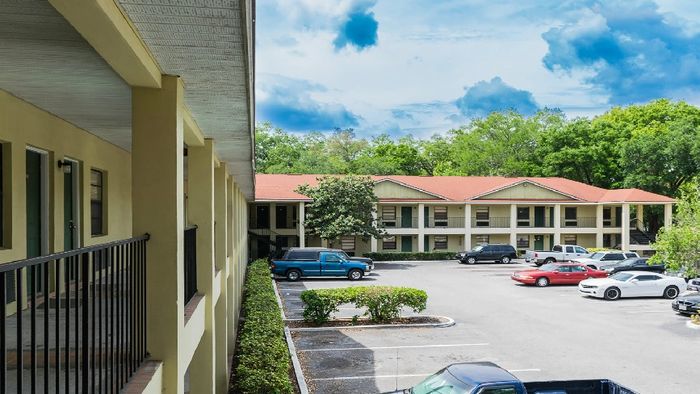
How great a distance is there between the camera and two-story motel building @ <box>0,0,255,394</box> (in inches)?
131

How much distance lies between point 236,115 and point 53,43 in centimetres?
267

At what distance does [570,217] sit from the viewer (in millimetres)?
47969

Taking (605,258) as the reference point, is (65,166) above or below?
above

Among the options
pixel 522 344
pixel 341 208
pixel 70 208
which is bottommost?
pixel 522 344

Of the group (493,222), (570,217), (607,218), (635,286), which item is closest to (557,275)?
(635,286)

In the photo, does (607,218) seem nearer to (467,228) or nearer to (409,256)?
(467,228)

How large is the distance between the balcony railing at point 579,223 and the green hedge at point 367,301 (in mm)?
32259

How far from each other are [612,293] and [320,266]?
15096 millimetres

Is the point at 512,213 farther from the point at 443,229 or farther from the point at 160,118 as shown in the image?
the point at 160,118

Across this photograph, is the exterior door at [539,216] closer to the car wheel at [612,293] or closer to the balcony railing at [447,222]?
the balcony railing at [447,222]

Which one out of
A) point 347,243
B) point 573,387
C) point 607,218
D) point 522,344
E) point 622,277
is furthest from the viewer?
point 607,218

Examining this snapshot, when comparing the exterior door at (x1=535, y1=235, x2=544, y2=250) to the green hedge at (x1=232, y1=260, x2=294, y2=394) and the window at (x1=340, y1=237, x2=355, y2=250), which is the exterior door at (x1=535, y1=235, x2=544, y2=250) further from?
the green hedge at (x1=232, y1=260, x2=294, y2=394)

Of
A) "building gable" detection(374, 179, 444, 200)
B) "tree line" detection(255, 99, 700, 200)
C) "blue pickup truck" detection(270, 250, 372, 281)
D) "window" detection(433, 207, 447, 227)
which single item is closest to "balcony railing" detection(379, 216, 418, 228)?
"building gable" detection(374, 179, 444, 200)

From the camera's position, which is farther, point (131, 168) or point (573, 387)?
point (573, 387)
